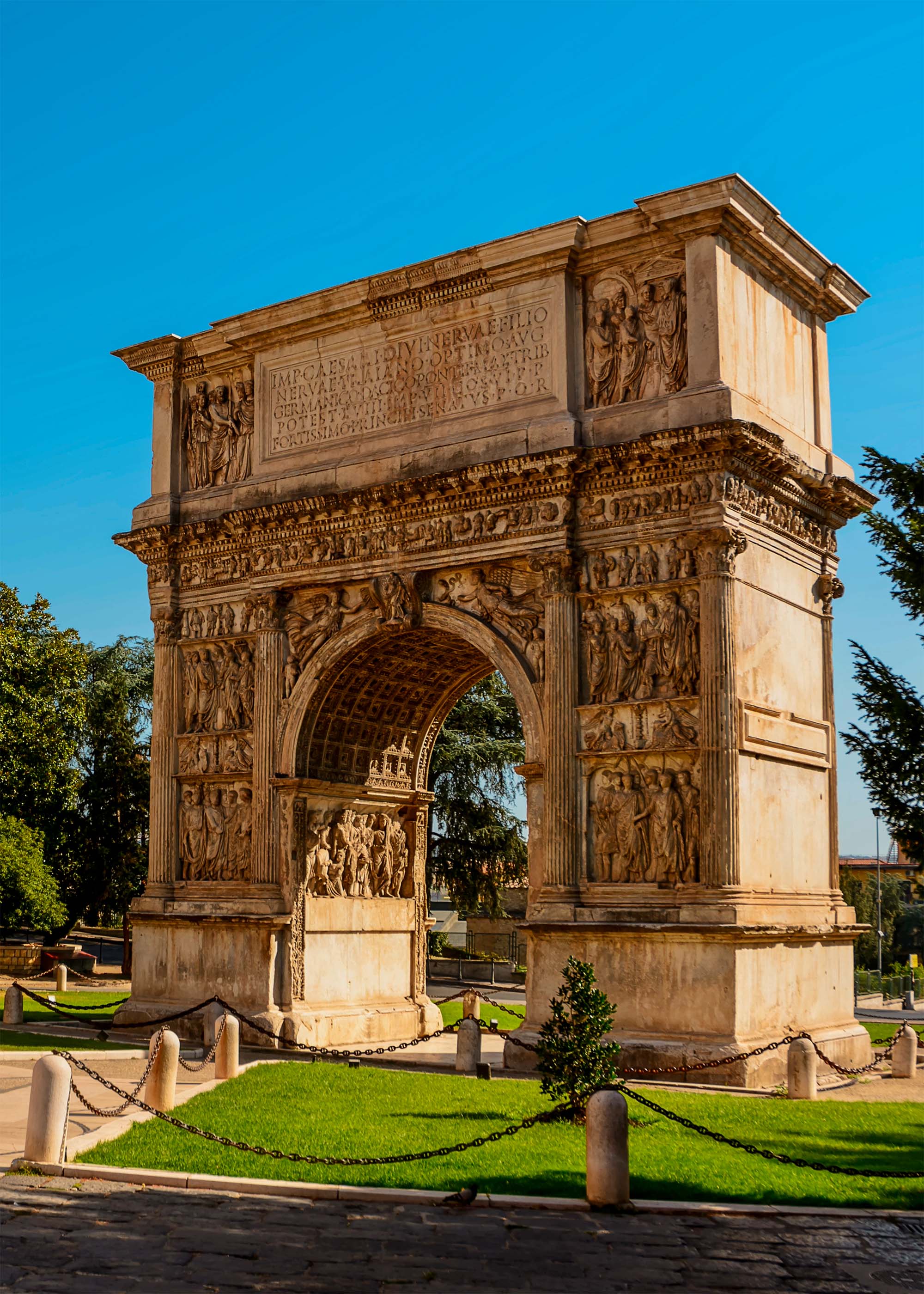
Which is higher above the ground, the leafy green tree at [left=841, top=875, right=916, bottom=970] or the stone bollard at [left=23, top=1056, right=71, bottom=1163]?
the stone bollard at [left=23, top=1056, right=71, bottom=1163]

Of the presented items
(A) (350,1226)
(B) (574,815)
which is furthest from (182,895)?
(A) (350,1226)

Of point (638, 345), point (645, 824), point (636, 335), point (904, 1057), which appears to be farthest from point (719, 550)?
point (904, 1057)

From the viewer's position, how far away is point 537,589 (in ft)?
67.2

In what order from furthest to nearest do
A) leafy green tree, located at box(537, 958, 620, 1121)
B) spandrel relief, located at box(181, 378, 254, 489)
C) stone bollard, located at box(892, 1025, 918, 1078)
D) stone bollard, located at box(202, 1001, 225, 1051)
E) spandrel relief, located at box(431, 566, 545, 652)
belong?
spandrel relief, located at box(181, 378, 254, 489), spandrel relief, located at box(431, 566, 545, 652), stone bollard, located at box(202, 1001, 225, 1051), stone bollard, located at box(892, 1025, 918, 1078), leafy green tree, located at box(537, 958, 620, 1121)

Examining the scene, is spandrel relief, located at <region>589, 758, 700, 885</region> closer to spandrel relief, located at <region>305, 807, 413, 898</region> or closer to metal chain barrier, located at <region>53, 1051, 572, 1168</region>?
spandrel relief, located at <region>305, 807, 413, 898</region>

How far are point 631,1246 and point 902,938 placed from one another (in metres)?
78.5

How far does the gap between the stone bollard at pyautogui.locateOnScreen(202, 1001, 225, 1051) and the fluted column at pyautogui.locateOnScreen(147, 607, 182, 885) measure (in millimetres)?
2848

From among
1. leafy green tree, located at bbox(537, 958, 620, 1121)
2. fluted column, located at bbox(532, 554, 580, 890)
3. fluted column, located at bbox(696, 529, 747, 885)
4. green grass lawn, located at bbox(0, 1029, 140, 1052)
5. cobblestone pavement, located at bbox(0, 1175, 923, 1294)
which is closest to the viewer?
cobblestone pavement, located at bbox(0, 1175, 923, 1294)

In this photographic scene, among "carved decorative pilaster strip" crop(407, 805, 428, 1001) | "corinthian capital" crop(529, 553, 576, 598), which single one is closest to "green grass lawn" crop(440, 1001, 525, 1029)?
"carved decorative pilaster strip" crop(407, 805, 428, 1001)

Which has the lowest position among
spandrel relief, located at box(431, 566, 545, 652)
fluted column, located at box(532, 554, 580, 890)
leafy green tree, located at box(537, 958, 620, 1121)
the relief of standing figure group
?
leafy green tree, located at box(537, 958, 620, 1121)

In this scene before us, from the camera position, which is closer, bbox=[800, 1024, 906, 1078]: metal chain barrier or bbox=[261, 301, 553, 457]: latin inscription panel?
bbox=[800, 1024, 906, 1078]: metal chain barrier

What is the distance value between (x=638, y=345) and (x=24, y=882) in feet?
81.6

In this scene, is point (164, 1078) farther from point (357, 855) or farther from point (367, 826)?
point (367, 826)

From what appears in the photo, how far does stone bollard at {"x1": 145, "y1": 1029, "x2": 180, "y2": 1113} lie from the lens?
46.3 ft
